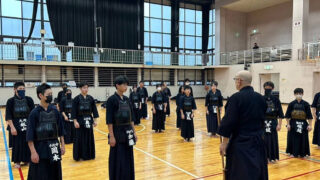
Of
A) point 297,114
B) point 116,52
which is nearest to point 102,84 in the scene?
point 116,52

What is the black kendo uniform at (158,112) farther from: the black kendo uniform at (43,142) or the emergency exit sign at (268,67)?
the emergency exit sign at (268,67)

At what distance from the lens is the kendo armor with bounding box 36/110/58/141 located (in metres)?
3.42

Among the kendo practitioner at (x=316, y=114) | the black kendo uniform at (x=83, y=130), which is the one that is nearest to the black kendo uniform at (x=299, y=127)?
the kendo practitioner at (x=316, y=114)

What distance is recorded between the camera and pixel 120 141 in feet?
12.7

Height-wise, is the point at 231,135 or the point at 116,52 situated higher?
the point at 116,52

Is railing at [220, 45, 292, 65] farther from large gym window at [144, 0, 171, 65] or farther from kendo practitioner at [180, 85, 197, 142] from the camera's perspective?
kendo practitioner at [180, 85, 197, 142]

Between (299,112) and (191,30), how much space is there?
2240 cm

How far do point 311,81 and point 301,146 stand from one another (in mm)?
13384

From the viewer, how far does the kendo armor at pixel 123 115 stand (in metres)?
3.94

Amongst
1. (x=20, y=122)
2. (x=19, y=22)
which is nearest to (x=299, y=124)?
(x=20, y=122)

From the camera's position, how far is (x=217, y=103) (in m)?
8.33

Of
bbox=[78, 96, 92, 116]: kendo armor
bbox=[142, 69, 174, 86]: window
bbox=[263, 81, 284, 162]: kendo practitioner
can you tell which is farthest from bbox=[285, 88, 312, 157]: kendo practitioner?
bbox=[142, 69, 174, 86]: window

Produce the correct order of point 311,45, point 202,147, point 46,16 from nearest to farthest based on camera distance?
point 202,147
point 311,45
point 46,16

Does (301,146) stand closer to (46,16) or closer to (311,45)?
(311,45)
